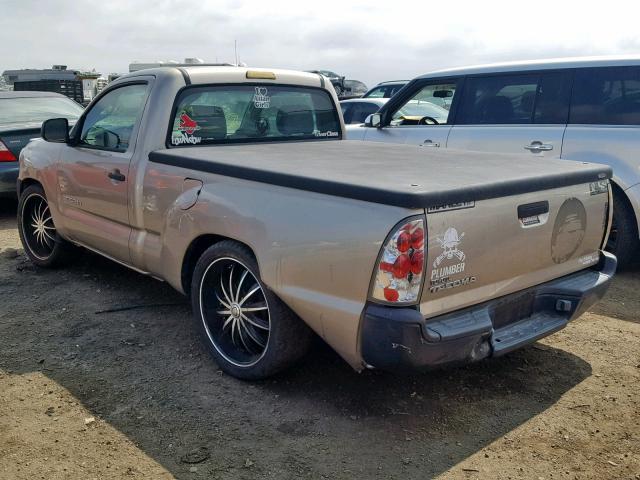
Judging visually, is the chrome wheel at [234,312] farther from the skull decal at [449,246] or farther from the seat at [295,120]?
the seat at [295,120]

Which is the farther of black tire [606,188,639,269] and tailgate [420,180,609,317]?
black tire [606,188,639,269]

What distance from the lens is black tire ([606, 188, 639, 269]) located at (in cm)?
551

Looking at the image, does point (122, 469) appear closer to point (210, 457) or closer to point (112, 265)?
point (210, 457)

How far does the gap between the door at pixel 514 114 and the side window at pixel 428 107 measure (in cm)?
31

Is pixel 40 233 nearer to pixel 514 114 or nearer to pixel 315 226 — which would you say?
pixel 315 226

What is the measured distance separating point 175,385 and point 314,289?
45.8 inches

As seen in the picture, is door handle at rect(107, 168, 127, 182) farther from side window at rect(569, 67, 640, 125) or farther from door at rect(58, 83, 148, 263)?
side window at rect(569, 67, 640, 125)

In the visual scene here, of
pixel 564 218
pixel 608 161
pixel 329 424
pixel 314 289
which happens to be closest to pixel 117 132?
pixel 314 289

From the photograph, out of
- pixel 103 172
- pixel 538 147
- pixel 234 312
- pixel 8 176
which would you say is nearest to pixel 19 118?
pixel 8 176

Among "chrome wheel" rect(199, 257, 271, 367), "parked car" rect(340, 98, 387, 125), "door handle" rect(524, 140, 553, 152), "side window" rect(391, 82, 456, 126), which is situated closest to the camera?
"chrome wheel" rect(199, 257, 271, 367)

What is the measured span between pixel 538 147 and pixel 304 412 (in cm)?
382

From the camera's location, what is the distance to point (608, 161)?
5.52 m

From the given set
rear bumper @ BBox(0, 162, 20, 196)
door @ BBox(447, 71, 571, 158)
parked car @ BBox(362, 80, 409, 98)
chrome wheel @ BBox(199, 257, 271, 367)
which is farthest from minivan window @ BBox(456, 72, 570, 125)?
parked car @ BBox(362, 80, 409, 98)

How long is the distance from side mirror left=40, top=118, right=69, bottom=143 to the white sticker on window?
5.00ft
